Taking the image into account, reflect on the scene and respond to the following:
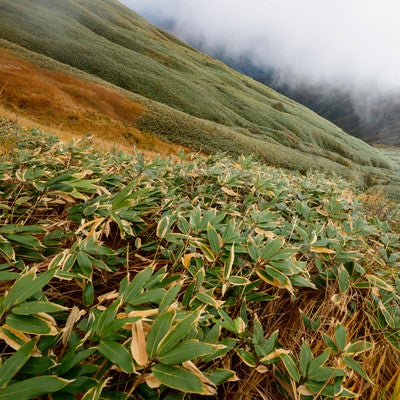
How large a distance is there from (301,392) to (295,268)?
0.70 metres

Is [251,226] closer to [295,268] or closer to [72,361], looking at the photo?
[295,268]

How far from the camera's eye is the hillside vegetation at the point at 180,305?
1053 millimetres

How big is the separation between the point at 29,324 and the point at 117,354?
0.38m

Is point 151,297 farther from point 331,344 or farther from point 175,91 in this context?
point 175,91

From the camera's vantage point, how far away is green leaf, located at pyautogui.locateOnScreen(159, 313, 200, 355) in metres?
1.03

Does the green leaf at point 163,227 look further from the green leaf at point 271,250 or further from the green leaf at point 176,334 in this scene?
the green leaf at point 176,334

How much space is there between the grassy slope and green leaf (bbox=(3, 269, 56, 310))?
39.6 metres

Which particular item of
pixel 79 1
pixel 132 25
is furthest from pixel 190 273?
pixel 79 1

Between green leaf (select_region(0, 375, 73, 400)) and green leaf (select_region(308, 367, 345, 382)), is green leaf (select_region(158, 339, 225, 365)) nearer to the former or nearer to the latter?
green leaf (select_region(0, 375, 73, 400))

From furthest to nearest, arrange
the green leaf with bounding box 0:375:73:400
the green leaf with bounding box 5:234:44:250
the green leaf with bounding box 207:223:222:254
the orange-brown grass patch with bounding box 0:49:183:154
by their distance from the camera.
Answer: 1. the orange-brown grass patch with bounding box 0:49:183:154
2. the green leaf with bounding box 207:223:222:254
3. the green leaf with bounding box 5:234:44:250
4. the green leaf with bounding box 0:375:73:400

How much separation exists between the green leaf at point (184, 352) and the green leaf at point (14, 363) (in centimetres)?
47

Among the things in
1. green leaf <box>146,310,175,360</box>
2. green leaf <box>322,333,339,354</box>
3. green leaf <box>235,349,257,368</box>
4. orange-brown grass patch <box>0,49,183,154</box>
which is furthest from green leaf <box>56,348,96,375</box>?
orange-brown grass patch <box>0,49,183,154</box>

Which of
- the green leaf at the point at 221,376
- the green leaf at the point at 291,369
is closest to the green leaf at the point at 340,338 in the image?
the green leaf at the point at 291,369

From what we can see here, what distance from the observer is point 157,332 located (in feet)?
3.45
